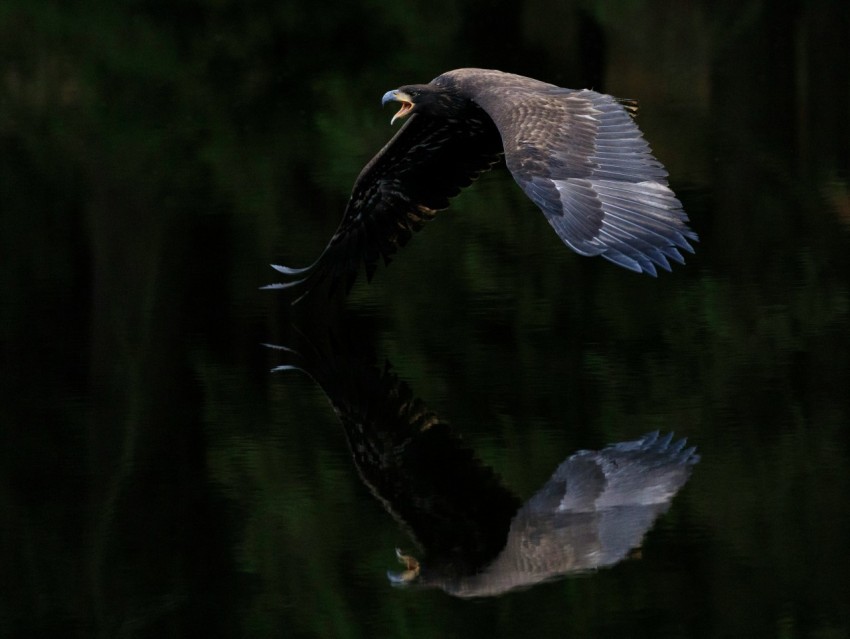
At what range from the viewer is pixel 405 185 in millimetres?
8273

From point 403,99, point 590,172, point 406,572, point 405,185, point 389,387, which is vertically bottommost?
point 389,387

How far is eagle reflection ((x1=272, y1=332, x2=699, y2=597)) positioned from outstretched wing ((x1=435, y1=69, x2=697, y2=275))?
29.0 inches

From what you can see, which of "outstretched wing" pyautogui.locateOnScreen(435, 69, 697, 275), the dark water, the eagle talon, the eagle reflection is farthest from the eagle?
the eagle talon

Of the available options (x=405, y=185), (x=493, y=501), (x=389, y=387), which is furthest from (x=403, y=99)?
(x=493, y=501)

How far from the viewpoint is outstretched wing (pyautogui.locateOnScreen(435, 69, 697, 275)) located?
20.0ft

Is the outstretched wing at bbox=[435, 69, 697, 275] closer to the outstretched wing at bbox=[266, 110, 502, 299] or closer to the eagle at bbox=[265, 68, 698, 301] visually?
the eagle at bbox=[265, 68, 698, 301]

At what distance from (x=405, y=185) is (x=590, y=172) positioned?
1853mm

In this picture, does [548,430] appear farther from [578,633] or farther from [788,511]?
[578,633]

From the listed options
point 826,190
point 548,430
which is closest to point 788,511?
point 548,430

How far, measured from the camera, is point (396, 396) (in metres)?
7.21

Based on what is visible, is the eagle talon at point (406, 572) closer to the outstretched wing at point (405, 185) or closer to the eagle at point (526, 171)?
the eagle at point (526, 171)

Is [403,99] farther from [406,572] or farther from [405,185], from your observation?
[406,572]

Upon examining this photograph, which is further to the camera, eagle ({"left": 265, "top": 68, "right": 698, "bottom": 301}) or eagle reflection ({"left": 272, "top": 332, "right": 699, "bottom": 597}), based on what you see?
eagle ({"left": 265, "top": 68, "right": 698, "bottom": 301})

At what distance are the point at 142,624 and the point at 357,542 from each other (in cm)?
80
